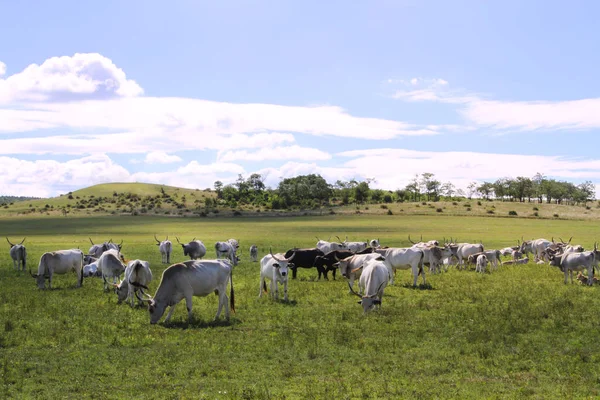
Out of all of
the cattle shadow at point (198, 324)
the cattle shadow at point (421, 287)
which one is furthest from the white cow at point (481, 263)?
the cattle shadow at point (198, 324)

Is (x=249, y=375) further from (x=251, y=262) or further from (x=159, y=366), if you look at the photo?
(x=251, y=262)

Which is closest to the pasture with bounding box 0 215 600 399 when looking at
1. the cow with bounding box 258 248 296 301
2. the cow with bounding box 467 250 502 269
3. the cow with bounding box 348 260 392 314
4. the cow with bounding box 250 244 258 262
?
the cow with bounding box 348 260 392 314

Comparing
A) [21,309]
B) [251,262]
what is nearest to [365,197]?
[251,262]

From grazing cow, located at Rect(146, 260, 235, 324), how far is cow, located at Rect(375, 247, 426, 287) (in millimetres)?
10196

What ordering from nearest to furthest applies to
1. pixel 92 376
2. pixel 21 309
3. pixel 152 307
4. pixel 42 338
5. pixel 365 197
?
pixel 92 376
pixel 42 338
pixel 152 307
pixel 21 309
pixel 365 197

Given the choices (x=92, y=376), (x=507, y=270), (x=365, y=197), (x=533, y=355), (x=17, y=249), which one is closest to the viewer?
(x=92, y=376)

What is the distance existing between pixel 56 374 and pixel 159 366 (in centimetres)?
217

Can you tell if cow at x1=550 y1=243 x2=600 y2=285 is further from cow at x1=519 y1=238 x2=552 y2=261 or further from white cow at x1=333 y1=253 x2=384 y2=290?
cow at x1=519 y1=238 x2=552 y2=261

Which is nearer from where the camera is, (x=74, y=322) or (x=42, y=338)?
(x=42, y=338)

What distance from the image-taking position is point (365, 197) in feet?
571


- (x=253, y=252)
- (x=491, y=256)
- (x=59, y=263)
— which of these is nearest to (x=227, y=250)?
(x=253, y=252)

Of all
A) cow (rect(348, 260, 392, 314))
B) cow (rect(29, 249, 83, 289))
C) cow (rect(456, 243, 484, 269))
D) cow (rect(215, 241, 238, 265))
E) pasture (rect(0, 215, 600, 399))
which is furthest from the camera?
cow (rect(215, 241, 238, 265))

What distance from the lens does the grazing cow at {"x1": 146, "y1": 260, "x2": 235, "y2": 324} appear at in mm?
17438

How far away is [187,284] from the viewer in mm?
17688
